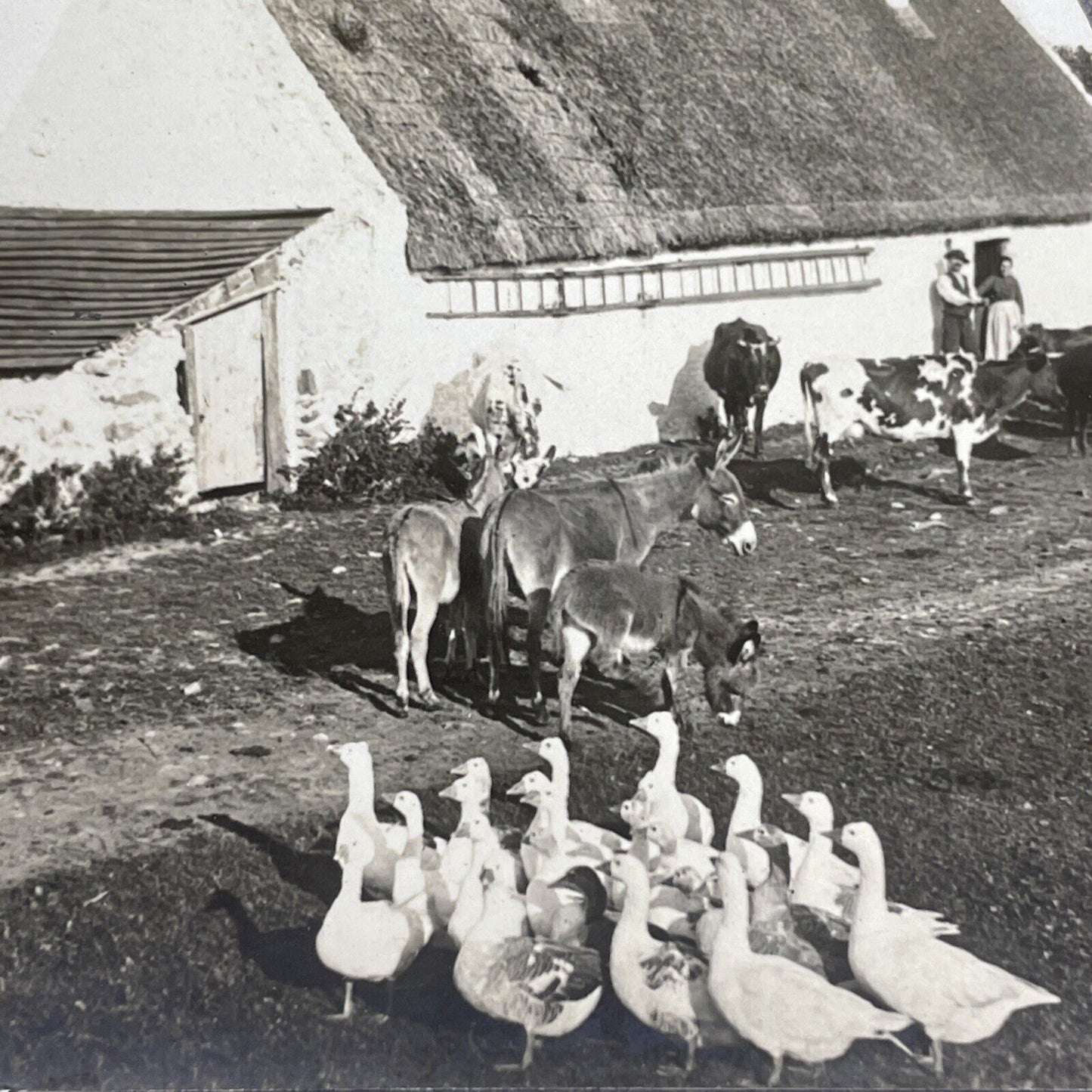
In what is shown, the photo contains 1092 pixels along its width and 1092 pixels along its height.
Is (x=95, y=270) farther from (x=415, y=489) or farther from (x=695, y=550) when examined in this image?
(x=695, y=550)

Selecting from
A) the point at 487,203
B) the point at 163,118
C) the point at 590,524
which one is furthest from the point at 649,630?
the point at 163,118

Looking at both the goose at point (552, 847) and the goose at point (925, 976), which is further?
the goose at point (552, 847)

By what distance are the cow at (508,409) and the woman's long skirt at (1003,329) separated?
167 cm

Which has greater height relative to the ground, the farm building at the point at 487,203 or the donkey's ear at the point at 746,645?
the farm building at the point at 487,203

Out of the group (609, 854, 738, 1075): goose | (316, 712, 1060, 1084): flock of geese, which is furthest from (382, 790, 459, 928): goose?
(609, 854, 738, 1075): goose

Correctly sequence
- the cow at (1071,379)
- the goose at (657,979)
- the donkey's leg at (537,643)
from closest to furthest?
the goose at (657,979) < the donkey's leg at (537,643) < the cow at (1071,379)

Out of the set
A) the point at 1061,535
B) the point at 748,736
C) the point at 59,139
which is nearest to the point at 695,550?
the point at 748,736

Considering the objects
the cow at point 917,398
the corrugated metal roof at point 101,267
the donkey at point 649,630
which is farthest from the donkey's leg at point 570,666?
the corrugated metal roof at point 101,267

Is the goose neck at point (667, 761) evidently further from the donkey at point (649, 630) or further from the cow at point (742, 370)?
the cow at point (742, 370)

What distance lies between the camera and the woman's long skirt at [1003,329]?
475 cm

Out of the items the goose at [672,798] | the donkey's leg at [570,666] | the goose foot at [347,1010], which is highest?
the donkey's leg at [570,666]

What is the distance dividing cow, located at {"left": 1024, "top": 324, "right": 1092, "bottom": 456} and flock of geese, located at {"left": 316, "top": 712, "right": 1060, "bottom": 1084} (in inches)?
70.3

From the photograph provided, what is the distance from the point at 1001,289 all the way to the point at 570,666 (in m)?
2.16

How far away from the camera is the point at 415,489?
14.6ft
